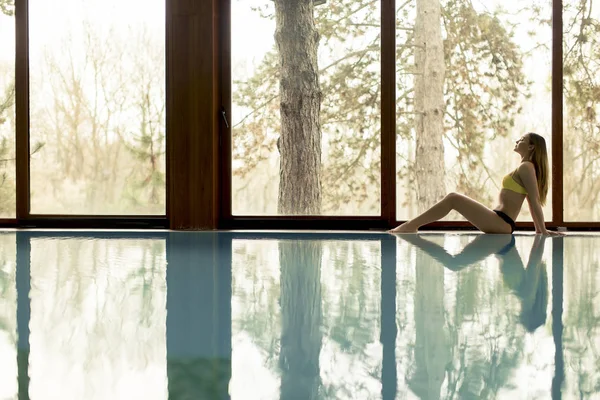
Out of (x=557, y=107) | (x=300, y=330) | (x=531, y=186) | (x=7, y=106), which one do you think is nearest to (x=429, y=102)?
(x=557, y=107)

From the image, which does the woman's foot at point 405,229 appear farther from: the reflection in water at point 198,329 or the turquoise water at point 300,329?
the reflection in water at point 198,329

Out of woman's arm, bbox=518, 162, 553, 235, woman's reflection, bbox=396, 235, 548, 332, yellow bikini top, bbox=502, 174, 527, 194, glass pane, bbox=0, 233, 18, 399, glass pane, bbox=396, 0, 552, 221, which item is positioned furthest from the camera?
glass pane, bbox=396, 0, 552, 221

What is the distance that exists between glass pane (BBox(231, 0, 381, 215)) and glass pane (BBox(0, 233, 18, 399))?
3047 mm

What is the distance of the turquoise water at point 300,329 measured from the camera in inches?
41.3

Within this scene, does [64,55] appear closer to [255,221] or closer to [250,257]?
[255,221]

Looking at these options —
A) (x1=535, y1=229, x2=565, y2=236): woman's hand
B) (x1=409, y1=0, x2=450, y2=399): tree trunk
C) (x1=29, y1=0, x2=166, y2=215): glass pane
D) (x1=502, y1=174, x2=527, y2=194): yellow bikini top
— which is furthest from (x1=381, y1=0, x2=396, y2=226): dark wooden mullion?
(x1=29, y1=0, x2=166, y2=215): glass pane

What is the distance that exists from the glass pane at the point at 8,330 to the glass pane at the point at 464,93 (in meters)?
3.75

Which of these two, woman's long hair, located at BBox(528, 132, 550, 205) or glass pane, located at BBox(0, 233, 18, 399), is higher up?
woman's long hair, located at BBox(528, 132, 550, 205)

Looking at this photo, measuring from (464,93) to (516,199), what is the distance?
129 cm

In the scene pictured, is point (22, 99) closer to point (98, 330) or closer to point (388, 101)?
point (388, 101)

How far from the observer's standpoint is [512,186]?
5.04 meters

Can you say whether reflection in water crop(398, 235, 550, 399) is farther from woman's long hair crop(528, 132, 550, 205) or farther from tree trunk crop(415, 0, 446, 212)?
tree trunk crop(415, 0, 446, 212)

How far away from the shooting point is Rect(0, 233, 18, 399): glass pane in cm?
103

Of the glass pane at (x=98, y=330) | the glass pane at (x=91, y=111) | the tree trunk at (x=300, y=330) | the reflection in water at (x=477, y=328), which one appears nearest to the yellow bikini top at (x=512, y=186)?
the reflection in water at (x=477, y=328)
